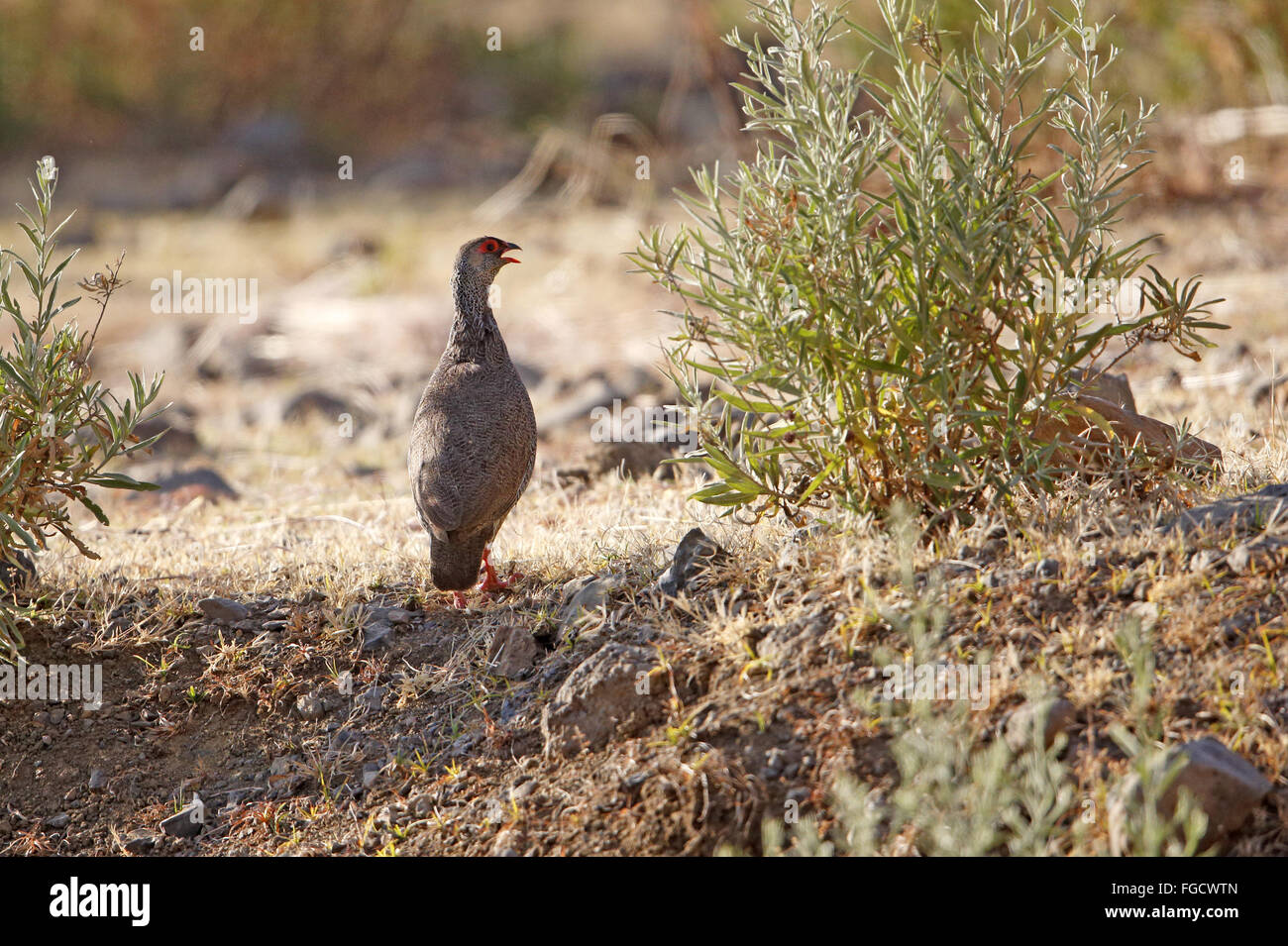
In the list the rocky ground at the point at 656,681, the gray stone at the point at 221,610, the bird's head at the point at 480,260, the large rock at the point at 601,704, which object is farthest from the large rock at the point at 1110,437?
the gray stone at the point at 221,610

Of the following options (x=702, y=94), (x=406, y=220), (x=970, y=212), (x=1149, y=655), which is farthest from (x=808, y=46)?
(x=702, y=94)

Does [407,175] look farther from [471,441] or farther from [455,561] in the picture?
[455,561]

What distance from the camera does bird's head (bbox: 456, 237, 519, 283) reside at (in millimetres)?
5883

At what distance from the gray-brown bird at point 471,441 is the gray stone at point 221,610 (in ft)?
2.62

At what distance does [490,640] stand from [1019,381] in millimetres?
2080

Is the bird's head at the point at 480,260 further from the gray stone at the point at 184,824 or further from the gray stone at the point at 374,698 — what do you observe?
the gray stone at the point at 184,824

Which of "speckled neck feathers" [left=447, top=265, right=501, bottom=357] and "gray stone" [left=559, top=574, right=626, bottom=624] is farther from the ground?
"speckled neck feathers" [left=447, top=265, right=501, bottom=357]

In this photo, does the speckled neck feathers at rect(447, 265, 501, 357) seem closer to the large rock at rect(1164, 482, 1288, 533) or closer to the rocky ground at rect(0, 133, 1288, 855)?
the rocky ground at rect(0, 133, 1288, 855)

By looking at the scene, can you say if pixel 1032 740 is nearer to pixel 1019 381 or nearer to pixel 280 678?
pixel 1019 381

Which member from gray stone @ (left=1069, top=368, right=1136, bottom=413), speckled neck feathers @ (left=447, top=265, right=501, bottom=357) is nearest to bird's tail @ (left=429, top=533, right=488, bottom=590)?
speckled neck feathers @ (left=447, top=265, right=501, bottom=357)

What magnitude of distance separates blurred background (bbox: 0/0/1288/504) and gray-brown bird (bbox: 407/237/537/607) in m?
1.18

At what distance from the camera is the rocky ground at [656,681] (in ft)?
11.0

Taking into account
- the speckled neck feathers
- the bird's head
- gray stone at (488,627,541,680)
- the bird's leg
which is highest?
the bird's head

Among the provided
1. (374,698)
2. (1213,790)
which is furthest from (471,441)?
(1213,790)
